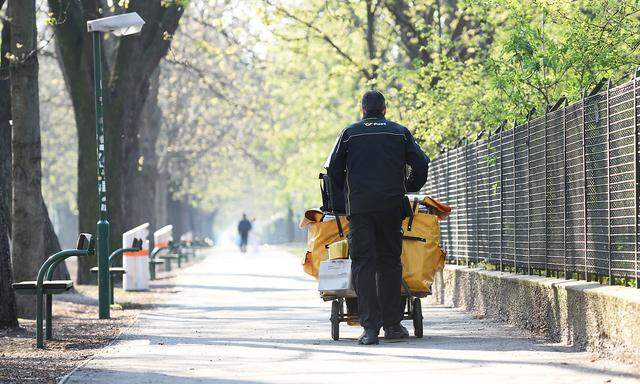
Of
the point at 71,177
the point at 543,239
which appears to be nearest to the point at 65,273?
Result: the point at 543,239

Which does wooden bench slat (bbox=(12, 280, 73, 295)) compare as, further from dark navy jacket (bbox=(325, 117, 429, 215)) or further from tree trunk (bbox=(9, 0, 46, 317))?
tree trunk (bbox=(9, 0, 46, 317))

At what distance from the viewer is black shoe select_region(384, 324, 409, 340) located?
11734mm

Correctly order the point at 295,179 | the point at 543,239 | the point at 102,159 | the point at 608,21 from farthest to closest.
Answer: the point at 295,179 → the point at 102,159 → the point at 608,21 → the point at 543,239

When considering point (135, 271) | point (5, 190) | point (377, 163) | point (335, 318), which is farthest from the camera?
point (135, 271)

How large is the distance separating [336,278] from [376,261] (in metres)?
0.48

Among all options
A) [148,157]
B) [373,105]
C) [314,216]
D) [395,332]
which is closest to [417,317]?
[395,332]

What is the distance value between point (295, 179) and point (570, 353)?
164 feet

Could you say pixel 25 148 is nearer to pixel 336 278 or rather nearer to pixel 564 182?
pixel 336 278

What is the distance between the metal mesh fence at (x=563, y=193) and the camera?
10203mm

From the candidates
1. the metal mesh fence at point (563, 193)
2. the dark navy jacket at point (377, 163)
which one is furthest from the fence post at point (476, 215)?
the dark navy jacket at point (377, 163)

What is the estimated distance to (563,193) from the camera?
40.2ft

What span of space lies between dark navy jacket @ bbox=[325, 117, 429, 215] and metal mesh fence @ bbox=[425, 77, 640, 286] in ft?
4.64

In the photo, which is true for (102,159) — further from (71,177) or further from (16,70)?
(71,177)

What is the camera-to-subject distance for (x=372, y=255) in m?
11.3
